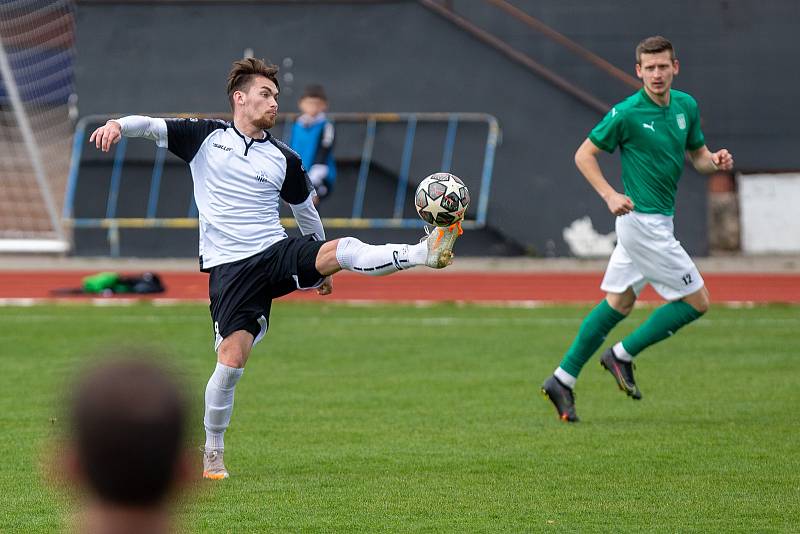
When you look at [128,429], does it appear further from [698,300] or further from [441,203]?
[698,300]

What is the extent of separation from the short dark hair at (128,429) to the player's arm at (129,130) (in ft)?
13.4

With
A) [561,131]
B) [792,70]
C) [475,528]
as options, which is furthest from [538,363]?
[792,70]

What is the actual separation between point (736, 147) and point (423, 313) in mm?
7976

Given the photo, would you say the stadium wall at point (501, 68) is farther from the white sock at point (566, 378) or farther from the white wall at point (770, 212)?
the white sock at point (566, 378)

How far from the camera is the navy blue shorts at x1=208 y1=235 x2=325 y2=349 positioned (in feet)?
21.5

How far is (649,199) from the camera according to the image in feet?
26.8

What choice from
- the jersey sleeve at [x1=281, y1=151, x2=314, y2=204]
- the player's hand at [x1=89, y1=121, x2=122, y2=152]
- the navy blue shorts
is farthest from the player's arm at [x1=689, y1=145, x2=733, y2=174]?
the player's hand at [x1=89, y1=121, x2=122, y2=152]

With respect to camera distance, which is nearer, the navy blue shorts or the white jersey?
the navy blue shorts

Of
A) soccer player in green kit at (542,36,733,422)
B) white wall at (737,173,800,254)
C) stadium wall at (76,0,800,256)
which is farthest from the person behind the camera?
white wall at (737,173,800,254)

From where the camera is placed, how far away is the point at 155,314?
1419 cm

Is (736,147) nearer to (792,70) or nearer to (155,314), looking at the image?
(792,70)

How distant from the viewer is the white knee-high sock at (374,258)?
6289mm

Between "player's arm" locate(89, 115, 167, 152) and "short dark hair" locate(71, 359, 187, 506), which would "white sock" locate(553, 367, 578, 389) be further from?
"short dark hair" locate(71, 359, 187, 506)

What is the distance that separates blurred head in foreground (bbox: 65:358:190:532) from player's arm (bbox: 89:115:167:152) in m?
4.08
